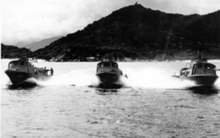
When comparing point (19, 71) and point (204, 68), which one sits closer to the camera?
point (204, 68)

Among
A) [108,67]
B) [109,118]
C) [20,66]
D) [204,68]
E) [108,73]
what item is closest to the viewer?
[109,118]

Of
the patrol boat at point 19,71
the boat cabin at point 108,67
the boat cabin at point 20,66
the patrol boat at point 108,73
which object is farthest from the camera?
the boat cabin at point 108,67

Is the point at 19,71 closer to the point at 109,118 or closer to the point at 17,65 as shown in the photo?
the point at 17,65

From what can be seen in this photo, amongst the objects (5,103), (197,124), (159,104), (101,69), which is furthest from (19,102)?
(101,69)

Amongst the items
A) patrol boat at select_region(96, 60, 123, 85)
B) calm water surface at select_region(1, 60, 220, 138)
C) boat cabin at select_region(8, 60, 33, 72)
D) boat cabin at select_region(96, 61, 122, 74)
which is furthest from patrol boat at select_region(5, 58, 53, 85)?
calm water surface at select_region(1, 60, 220, 138)

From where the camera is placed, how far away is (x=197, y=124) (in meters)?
30.1

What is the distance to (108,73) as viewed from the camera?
66.3 m

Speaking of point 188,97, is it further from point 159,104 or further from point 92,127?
point 92,127

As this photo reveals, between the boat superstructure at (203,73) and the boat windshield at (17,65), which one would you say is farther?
the boat windshield at (17,65)

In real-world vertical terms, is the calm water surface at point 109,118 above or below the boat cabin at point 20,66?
below

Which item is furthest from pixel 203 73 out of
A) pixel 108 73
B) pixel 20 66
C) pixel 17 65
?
pixel 17 65

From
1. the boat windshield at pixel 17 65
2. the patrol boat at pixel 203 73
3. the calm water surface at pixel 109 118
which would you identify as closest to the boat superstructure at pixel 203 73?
the patrol boat at pixel 203 73

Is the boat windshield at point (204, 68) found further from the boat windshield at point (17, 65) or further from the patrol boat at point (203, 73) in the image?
the boat windshield at point (17, 65)

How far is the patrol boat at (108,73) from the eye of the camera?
66.6 metres
